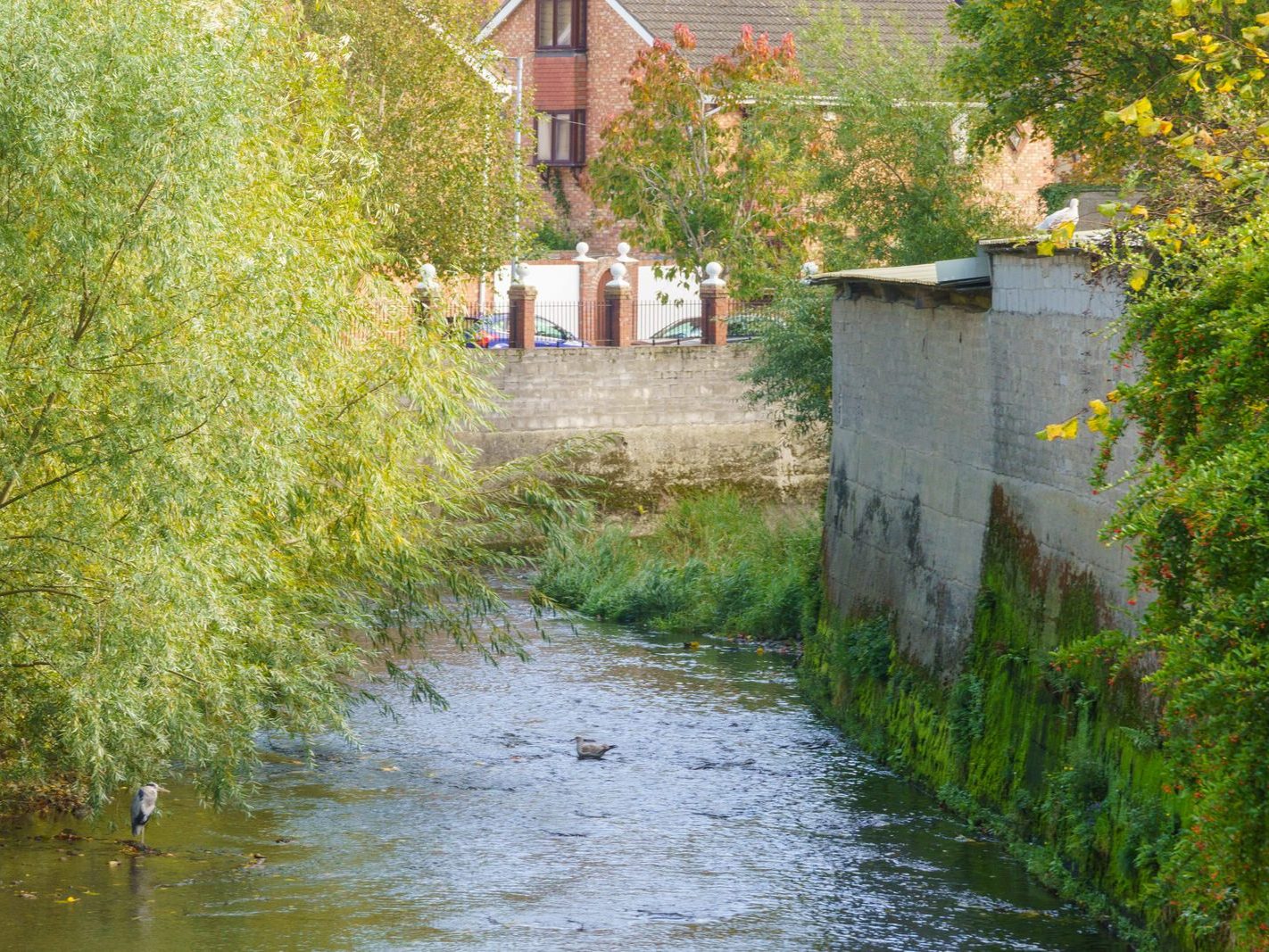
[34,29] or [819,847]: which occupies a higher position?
[34,29]

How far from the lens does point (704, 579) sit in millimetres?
24953

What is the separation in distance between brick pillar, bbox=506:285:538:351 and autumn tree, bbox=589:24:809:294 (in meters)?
5.41

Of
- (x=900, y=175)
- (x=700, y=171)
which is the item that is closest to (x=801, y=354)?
(x=900, y=175)

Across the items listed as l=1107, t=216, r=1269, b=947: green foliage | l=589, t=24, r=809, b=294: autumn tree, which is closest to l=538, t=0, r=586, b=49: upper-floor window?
l=589, t=24, r=809, b=294: autumn tree

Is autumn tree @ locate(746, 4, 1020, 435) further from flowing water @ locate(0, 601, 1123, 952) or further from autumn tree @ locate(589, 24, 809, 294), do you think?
autumn tree @ locate(589, 24, 809, 294)

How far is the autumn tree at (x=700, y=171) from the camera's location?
35.4 meters

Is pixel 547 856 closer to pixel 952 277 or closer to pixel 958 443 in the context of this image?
pixel 958 443

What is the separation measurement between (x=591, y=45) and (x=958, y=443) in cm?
3099

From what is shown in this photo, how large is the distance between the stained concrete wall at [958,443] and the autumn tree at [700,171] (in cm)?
1542

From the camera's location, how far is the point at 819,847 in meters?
13.9

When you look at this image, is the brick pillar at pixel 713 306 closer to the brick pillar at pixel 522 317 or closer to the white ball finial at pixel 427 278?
the brick pillar at pixel 522 317

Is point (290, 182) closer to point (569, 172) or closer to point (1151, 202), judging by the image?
point (1151, 202)

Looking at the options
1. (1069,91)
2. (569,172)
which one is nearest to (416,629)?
(1069,91)

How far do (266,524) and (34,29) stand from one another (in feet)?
14.5
